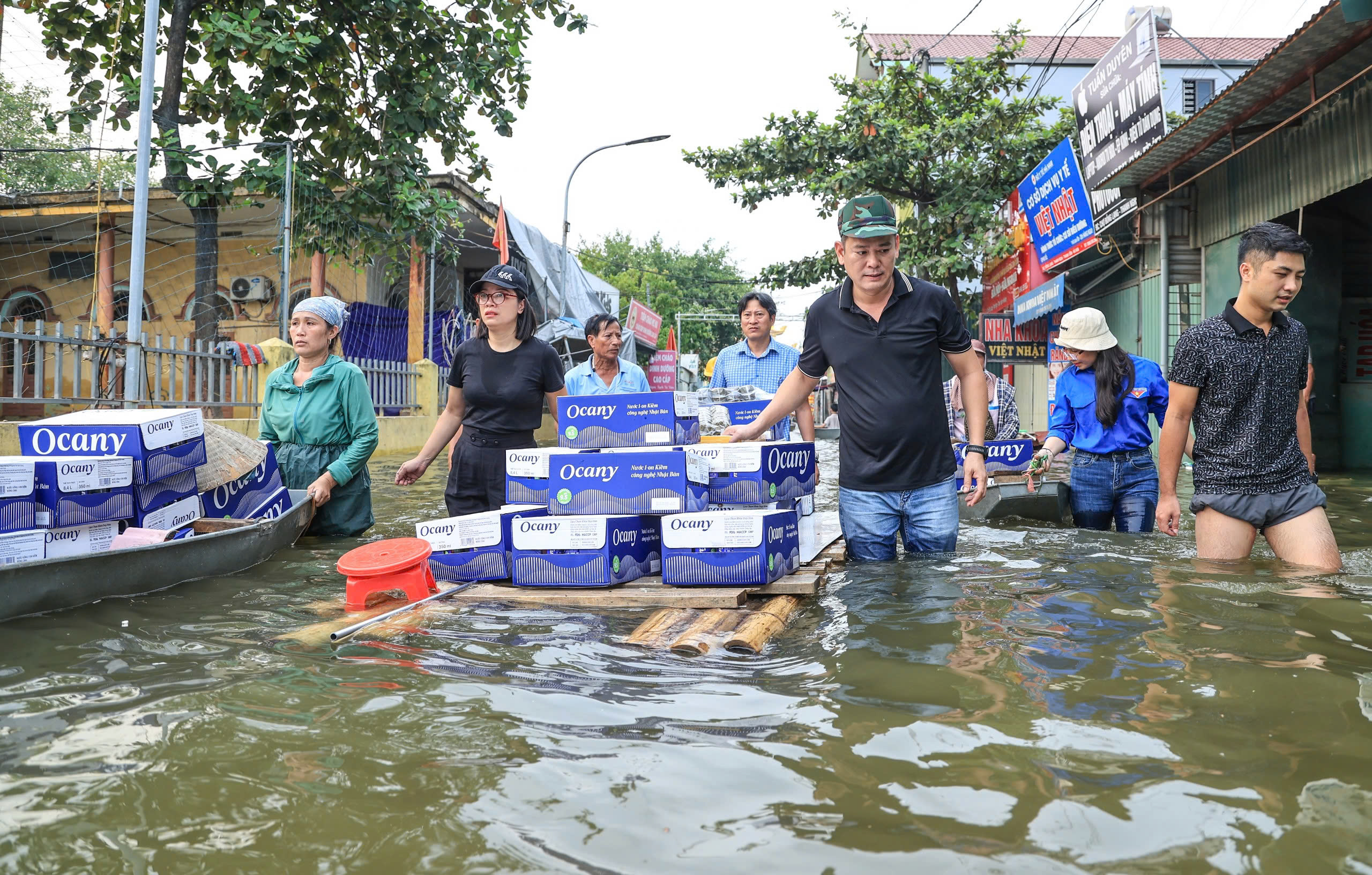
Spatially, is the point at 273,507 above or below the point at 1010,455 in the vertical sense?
below

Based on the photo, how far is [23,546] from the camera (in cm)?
416

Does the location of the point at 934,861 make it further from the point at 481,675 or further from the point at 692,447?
the point at 692,447

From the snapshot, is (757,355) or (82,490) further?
(757,355)

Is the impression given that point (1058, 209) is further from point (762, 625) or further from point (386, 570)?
point (386, 570)

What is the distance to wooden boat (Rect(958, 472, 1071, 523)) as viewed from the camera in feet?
24.5

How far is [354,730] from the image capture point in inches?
102

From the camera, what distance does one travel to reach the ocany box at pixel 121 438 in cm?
470

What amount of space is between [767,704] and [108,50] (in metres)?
12.7

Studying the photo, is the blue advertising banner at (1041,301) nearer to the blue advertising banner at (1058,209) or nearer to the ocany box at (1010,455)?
the blue advertising banner at (1058,209)

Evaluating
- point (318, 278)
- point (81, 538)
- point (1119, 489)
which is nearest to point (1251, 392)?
point (1119, 489)

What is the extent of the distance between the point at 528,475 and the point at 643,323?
86.2 ft

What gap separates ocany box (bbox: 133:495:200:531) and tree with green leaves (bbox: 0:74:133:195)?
27755mm

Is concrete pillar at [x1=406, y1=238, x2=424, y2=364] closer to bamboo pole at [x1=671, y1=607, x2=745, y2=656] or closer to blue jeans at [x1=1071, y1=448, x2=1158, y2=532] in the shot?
blue jeans at [x1=1071, y1=448, x2=1158, y2=532]

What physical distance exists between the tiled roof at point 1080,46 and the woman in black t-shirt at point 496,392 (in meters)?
29.0
